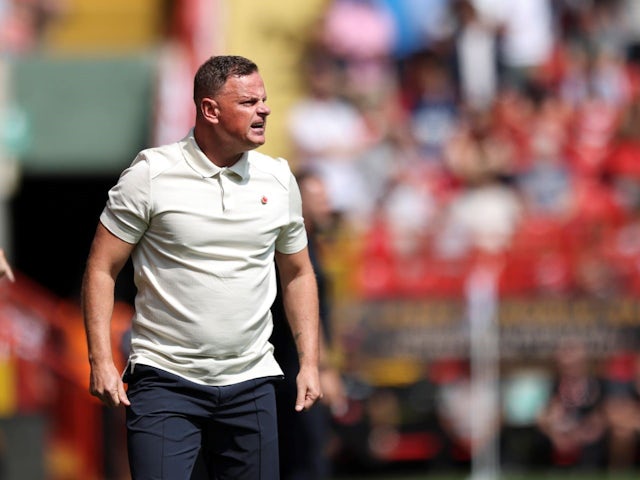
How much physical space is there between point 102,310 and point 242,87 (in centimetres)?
98

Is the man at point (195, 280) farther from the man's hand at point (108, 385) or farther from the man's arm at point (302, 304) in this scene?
the man's arm at point (302, 304)

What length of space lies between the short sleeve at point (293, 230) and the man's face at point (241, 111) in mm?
341

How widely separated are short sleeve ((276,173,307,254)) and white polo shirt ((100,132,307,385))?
13cm

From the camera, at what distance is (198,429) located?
5.54 metres

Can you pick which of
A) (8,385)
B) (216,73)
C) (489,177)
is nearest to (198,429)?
(216,73)

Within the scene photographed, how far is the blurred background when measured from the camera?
12477 mm

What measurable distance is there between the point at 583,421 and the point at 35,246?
8220 millimetres

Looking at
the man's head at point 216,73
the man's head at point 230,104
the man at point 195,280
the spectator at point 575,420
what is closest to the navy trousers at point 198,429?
the man at point 195,280

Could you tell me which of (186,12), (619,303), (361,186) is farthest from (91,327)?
(186,12)

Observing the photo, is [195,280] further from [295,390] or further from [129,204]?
[295,390]

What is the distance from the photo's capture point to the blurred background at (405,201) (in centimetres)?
1248

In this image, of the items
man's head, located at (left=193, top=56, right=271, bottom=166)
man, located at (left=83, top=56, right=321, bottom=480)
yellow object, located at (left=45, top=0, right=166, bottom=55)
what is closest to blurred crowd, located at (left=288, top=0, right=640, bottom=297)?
yellow object, located at (left=45, top=0, right=166, bottom=55)

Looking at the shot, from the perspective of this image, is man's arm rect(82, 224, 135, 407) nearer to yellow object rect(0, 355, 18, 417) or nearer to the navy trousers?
the navy trousers

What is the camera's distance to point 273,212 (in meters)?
5.56
